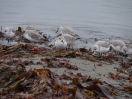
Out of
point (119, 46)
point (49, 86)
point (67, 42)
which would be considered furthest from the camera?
point (67, 42)

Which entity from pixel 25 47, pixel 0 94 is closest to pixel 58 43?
pixel 25 47

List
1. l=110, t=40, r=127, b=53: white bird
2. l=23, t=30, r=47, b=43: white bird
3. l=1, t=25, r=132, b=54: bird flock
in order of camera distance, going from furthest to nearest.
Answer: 1. l=23, t=30, r=47, b=43: white bird
2. l=110, t=40, r=127, b=53: white bird
3. l=1, t=25, r=132, b=54: bird flock

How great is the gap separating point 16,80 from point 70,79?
1054 millimetres

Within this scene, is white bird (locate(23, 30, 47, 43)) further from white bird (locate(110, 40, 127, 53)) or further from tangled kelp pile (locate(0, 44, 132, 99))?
tangled kelp pile (locate(0, 44, 132, 99))

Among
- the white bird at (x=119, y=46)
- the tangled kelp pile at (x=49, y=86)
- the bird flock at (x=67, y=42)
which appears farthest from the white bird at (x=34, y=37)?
the tangled kelp pile at (x=49, y=86)

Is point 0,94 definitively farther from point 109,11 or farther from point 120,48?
point 109,11

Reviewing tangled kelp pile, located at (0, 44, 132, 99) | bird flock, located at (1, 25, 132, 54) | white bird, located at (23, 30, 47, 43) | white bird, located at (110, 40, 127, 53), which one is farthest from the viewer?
white bird, located at (23, 30, 47, 43)

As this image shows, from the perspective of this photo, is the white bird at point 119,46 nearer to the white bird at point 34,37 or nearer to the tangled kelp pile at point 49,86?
the white bird at point 34,37

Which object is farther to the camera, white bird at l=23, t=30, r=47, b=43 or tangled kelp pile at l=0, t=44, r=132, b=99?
white bird at l=23, t=30, r=47, b=43

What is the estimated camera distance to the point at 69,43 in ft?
37.4

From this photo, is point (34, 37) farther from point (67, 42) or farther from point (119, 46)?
point (119, 46)

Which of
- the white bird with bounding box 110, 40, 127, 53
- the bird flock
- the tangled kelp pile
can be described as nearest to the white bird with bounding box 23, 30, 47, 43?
the bird flock

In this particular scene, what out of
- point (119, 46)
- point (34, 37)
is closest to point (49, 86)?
point (119, 46)

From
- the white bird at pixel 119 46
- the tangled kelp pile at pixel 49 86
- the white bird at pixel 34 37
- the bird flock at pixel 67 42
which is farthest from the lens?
the white bird at pixel 34 37
